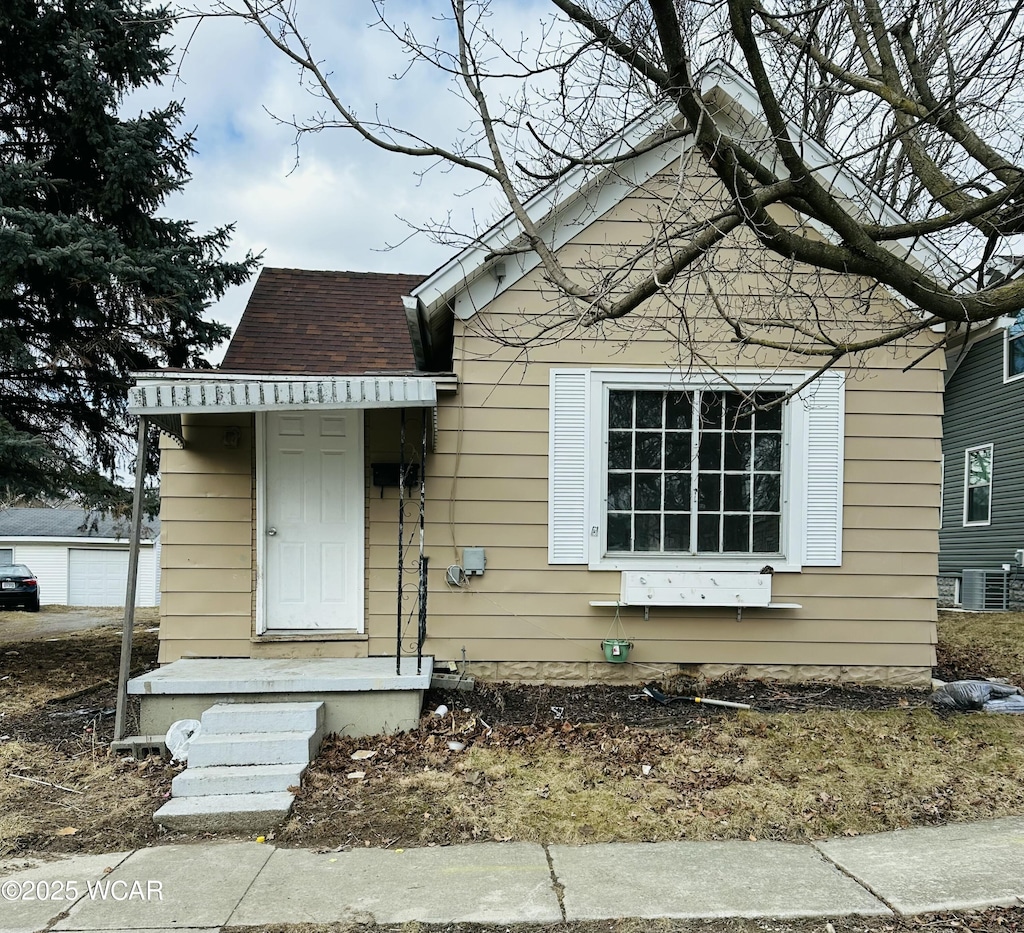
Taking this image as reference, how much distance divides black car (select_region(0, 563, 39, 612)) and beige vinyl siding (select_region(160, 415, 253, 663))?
17368 millimetres

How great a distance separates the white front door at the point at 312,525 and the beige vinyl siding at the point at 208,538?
0.19 metres

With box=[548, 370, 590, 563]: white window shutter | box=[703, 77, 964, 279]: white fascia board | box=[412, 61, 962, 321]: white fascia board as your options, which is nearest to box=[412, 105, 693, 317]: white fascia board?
box=[412, 61, 962, 321]: white fascia board

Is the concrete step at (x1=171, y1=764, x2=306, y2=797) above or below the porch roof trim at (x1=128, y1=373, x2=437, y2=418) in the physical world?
below

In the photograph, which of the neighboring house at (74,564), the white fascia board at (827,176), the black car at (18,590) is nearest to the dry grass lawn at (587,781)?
the white fascia board at (827,176)

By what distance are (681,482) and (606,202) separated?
2.51 meters

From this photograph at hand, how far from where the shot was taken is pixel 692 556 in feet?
20.6

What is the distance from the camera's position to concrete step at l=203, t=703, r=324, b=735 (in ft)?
15.4

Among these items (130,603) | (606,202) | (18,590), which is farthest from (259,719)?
(18,590)

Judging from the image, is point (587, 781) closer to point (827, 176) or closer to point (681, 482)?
A: point (681, 482)

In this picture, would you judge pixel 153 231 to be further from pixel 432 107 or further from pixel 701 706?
pixel 701 706

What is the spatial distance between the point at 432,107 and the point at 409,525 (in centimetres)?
337

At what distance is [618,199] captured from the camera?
6160 millimetres

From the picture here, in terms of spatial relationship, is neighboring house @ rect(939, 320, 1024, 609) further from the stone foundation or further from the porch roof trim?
the porch roof trim

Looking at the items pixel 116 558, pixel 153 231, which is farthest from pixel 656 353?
pixel 116 558
